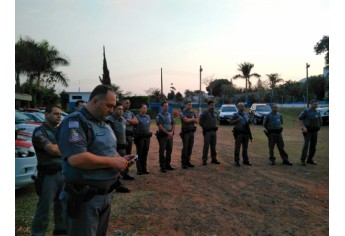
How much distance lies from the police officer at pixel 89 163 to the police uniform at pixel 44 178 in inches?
53.6

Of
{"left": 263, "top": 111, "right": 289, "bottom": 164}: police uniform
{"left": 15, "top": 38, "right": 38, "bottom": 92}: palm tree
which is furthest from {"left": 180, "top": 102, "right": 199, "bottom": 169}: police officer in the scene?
{"left": 15, "top": 38, "right": 38, "bottom": 92}: palm tree

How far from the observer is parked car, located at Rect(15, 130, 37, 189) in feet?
17.4

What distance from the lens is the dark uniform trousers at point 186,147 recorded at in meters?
8.28

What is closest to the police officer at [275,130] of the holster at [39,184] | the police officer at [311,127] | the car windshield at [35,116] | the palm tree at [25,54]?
the police officer at [311,127]

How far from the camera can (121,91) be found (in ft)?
156

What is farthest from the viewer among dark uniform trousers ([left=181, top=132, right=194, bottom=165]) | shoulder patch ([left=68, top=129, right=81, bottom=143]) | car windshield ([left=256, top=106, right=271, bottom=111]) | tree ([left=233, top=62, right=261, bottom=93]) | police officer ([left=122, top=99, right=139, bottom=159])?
tree ([left=233, top=62, right=261, bottom=93])

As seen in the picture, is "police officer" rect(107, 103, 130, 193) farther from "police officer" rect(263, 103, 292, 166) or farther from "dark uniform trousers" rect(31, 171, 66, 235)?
"police officer" rect(263, 103, 292, 166)

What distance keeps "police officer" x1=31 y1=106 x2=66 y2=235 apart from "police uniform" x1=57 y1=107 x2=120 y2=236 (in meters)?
1.38

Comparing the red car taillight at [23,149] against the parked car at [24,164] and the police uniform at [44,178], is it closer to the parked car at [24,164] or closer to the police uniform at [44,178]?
the parked car at [24,164]

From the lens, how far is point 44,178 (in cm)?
380

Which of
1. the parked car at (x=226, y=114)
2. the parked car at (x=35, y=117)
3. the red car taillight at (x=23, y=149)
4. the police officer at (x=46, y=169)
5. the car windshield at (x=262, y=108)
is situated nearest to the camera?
the police officer at (x=46, y=169)

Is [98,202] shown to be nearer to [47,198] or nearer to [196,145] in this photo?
[47,198]
